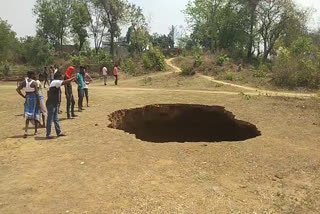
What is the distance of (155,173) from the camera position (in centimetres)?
654

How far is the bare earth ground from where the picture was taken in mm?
5336

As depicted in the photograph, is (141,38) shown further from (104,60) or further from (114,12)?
(104,60)

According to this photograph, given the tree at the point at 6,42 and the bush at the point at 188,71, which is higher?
the tree at the point at 6,42

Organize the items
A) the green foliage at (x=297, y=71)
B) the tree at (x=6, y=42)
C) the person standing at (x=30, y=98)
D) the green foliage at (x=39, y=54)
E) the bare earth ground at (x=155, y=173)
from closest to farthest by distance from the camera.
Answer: the bare earth ground at (x=155, y=173)
the person standing at (x=30, y=98)
the green foliage at (x=297, y=71)
the green foliage at (x=39, y=54)
the tree at (x=6, y=42)

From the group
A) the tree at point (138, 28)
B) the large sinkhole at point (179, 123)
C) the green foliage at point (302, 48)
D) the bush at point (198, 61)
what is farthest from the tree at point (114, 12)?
the large sinkhole at point (179, 123)

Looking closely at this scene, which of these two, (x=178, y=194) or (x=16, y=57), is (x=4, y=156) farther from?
(x=16, y=57)

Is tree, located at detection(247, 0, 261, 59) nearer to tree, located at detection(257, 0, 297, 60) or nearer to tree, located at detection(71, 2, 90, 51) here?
tree, located at detection(257, 0, 297, 60)

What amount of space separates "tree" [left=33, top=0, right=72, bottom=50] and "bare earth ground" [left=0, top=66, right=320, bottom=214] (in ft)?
141

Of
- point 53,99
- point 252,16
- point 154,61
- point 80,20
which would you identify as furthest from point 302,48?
point 80,20

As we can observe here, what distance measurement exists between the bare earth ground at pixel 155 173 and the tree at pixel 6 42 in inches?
1419

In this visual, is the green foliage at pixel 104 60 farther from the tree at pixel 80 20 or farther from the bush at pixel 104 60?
the tree at pixel 80 20

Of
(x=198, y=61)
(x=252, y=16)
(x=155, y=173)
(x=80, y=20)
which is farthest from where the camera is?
(x=80, y=20)

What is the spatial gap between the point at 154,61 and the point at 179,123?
16.5m

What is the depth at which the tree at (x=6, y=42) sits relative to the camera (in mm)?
42763
